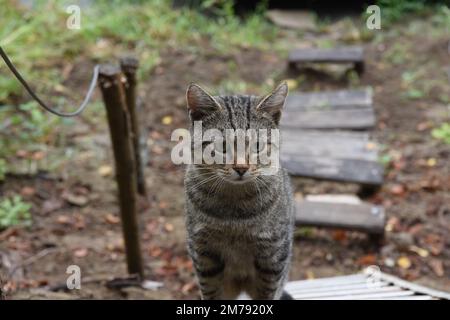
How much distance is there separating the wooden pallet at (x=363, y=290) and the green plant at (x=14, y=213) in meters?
2.22

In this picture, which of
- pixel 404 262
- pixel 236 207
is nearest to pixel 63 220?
pixel 236 207

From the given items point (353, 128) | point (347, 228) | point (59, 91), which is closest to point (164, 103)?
point (59, 91)

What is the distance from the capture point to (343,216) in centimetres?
432

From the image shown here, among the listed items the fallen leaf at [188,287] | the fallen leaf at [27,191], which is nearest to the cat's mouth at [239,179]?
the fallen leaf at [188,287]

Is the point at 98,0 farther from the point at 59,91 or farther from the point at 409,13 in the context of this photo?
the point at 409,13

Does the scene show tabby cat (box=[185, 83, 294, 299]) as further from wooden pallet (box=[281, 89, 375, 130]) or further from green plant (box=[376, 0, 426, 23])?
green plant (box=[376, 0, 426, 23])

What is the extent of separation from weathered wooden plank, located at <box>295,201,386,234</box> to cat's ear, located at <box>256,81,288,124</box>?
185 centimetres

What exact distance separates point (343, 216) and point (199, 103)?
222 cm

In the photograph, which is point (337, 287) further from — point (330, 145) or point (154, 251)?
point (330, 145)

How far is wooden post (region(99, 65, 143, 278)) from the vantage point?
3.01 meters

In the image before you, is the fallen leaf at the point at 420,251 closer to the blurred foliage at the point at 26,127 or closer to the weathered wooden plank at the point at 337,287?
the weathered wooden plank at the point at 337,287

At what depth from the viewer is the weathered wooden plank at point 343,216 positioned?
421 centimetres

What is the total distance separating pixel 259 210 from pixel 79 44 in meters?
4.86

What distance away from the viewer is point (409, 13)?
331 inches
